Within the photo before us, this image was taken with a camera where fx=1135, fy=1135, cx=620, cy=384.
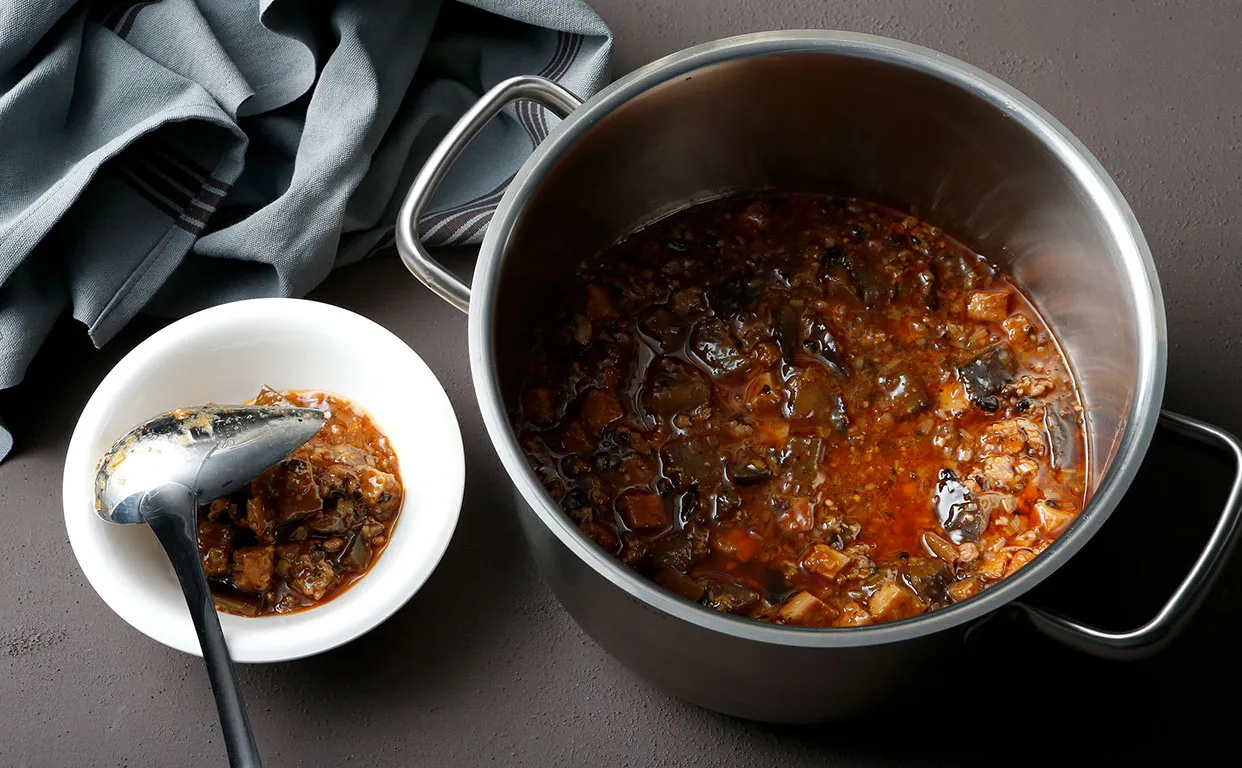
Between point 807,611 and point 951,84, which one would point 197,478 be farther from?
point 951,84

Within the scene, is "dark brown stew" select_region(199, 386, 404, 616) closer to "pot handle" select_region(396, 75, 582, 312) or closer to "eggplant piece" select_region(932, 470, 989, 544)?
"pot handle" select_region(396, 75, 582, 312)

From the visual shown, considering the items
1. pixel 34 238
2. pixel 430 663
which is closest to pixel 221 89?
pixel 34 238

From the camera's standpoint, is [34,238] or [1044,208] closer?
[1044,208]

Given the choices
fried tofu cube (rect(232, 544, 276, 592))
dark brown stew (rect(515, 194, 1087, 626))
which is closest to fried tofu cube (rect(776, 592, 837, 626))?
dark brown stew (rect(515, 194, 1087, 626))

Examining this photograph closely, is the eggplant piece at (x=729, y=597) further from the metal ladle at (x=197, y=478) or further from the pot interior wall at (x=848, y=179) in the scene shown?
the metal ladle at (x=197, y=478)

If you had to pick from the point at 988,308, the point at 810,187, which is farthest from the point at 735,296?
the point at 988,308

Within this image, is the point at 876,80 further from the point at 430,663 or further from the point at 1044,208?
the point at 430,663

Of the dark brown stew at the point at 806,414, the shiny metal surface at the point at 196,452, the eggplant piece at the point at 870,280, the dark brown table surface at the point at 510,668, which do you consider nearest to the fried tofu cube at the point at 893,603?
the dark brown stew at the point at 806,414
